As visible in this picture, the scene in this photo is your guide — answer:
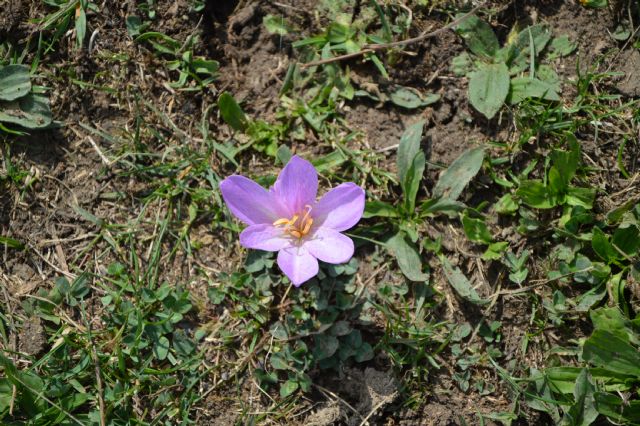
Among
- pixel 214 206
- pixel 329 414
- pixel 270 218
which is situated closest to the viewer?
pixel 270 218

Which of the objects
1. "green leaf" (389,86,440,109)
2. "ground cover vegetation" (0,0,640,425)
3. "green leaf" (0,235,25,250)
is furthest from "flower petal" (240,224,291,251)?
"green leaf" (0,235,25,250)

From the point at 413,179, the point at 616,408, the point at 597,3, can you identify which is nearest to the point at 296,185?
the point at 413,179

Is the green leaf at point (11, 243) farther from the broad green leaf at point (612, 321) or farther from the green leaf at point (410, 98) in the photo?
the broad green leaf at point (612, 321)

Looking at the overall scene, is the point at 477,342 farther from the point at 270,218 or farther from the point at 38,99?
the point at 38,99

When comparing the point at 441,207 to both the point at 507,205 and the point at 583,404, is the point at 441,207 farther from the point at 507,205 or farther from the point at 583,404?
the point at 583,404

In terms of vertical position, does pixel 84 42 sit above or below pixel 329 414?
above

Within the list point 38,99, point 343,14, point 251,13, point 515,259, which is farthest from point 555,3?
point 38,99

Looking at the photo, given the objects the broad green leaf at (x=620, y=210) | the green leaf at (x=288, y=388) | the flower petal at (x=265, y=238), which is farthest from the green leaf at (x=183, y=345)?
the broad green leaf at (x=620, y=210)
